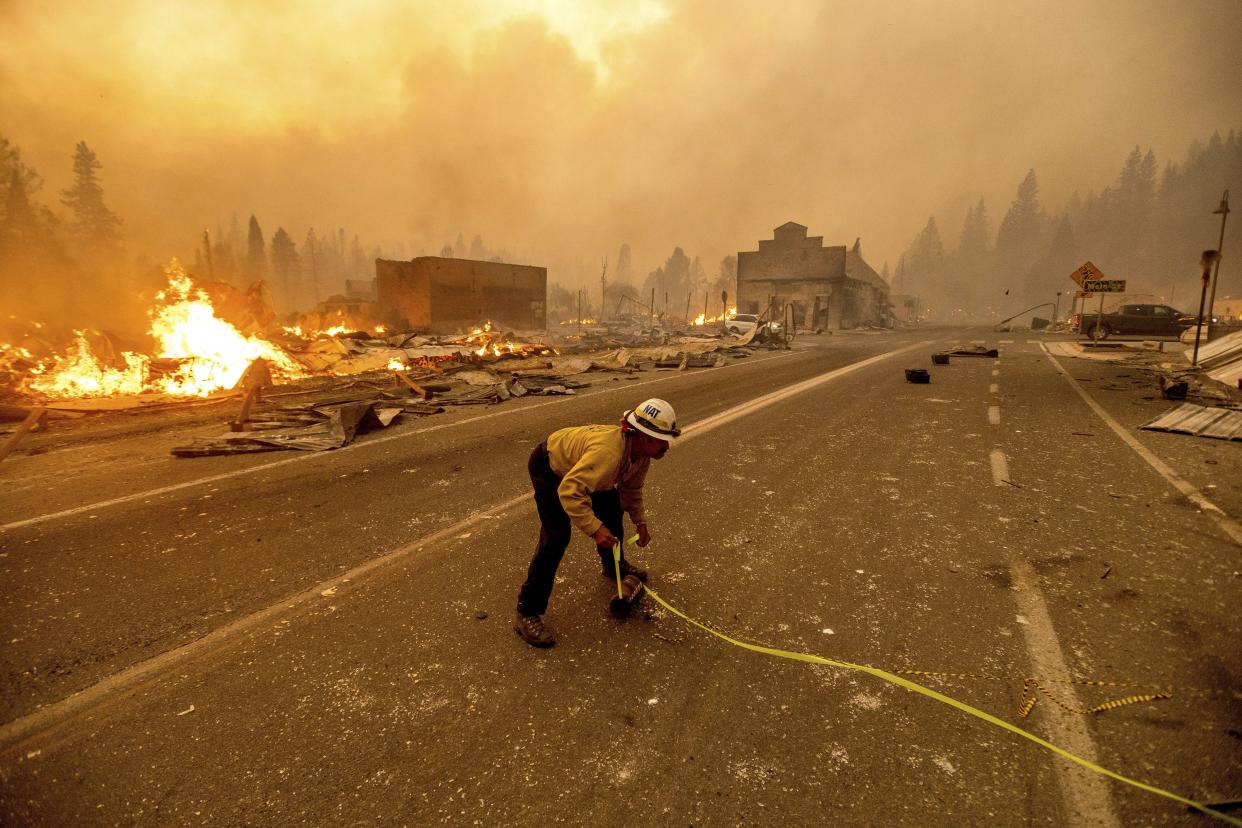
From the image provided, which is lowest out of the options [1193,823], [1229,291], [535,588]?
[1193,823]

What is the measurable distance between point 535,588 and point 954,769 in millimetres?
2240

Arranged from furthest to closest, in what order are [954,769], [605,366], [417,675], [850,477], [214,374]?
[605,366] < [214,374] < [850,477] < [417,675] < [954,769]

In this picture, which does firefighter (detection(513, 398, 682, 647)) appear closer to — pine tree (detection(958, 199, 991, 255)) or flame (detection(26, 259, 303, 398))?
flame (detection(26, 259, 303, 398))

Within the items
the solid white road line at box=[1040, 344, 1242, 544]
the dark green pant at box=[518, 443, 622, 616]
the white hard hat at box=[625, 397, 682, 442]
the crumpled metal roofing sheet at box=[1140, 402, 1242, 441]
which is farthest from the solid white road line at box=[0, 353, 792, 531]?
the crumpled metal roofing sheet at box=[1140, 402, 1242, 441]

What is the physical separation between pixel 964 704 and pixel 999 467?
4.80 meters

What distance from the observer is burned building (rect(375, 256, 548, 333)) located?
34.2 metres

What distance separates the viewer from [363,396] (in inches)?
454

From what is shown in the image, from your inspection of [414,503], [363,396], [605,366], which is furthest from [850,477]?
[605,366]

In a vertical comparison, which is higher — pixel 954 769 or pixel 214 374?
pixel 214 374

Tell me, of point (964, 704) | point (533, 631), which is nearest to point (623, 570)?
point (533, 631)

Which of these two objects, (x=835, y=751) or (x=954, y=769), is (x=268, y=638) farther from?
(x=954, y=769)

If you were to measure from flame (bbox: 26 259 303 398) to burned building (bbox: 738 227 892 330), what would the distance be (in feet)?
152

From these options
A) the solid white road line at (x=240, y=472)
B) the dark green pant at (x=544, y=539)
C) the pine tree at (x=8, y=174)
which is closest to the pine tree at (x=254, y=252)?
the pine tree at (x=8, y=174)

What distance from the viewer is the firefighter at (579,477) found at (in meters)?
3.07
